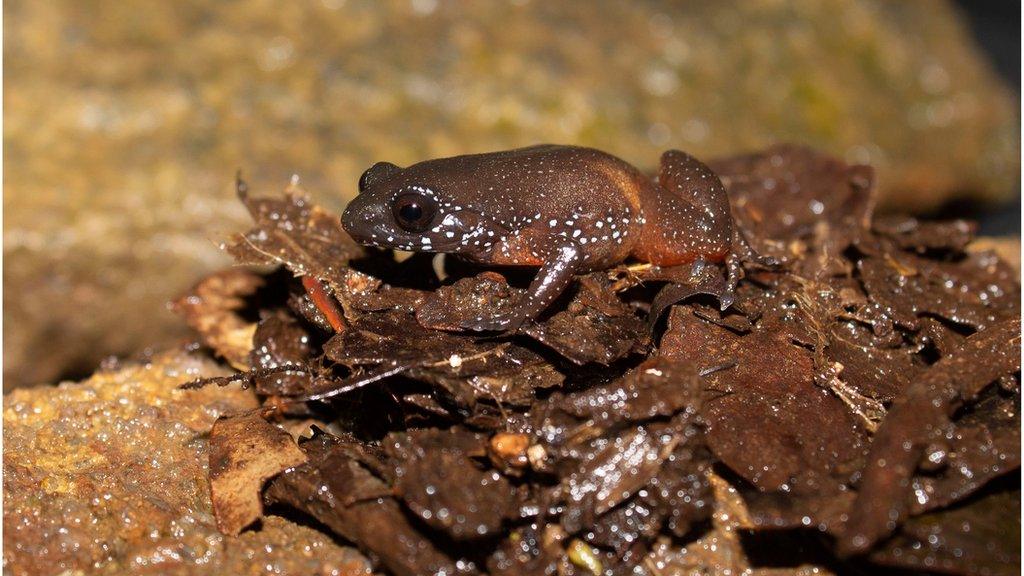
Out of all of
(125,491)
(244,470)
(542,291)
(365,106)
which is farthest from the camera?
(365,106)

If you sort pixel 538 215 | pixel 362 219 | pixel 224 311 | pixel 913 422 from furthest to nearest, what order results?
1. pixel 224 311
2. pixel 538 215
3. pixel 362 219
4. pixel 913 422

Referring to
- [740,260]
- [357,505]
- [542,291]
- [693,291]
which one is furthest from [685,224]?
[357,505]

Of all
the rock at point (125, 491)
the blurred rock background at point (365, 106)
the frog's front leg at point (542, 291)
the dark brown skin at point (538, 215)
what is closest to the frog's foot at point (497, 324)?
the frog's front leg at point (542, 291)

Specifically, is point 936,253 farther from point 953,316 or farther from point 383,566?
point 383,566

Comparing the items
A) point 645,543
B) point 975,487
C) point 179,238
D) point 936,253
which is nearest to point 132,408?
point 645,543

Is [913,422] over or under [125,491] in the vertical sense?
over

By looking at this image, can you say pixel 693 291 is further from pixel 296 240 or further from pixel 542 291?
pixel 296 240
